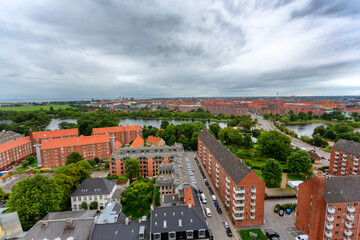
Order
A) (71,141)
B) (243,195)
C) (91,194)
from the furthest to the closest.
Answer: (71,141)
(91,194)
(243,195)

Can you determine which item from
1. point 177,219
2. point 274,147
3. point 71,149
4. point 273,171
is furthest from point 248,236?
point 71,149

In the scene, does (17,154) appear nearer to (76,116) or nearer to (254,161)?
(254,161)

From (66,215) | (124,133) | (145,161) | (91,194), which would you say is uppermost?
(124,133)

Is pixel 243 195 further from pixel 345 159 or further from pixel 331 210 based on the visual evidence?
pixel 345 159

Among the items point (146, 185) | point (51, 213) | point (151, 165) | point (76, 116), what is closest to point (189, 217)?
point (146, 185)

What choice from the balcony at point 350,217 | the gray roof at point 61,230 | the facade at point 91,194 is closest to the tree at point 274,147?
the balcony at point 350,217

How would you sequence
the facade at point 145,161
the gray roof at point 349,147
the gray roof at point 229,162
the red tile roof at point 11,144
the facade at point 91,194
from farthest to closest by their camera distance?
the red tile roof at point 11,144 → the facade at point 145,161 → the gray roof at point 349,147 → the facade at point 91,194 → the gray roof at point 229,162

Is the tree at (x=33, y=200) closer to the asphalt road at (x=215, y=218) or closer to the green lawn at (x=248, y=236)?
the asphalt road at (x=215, y=218)
